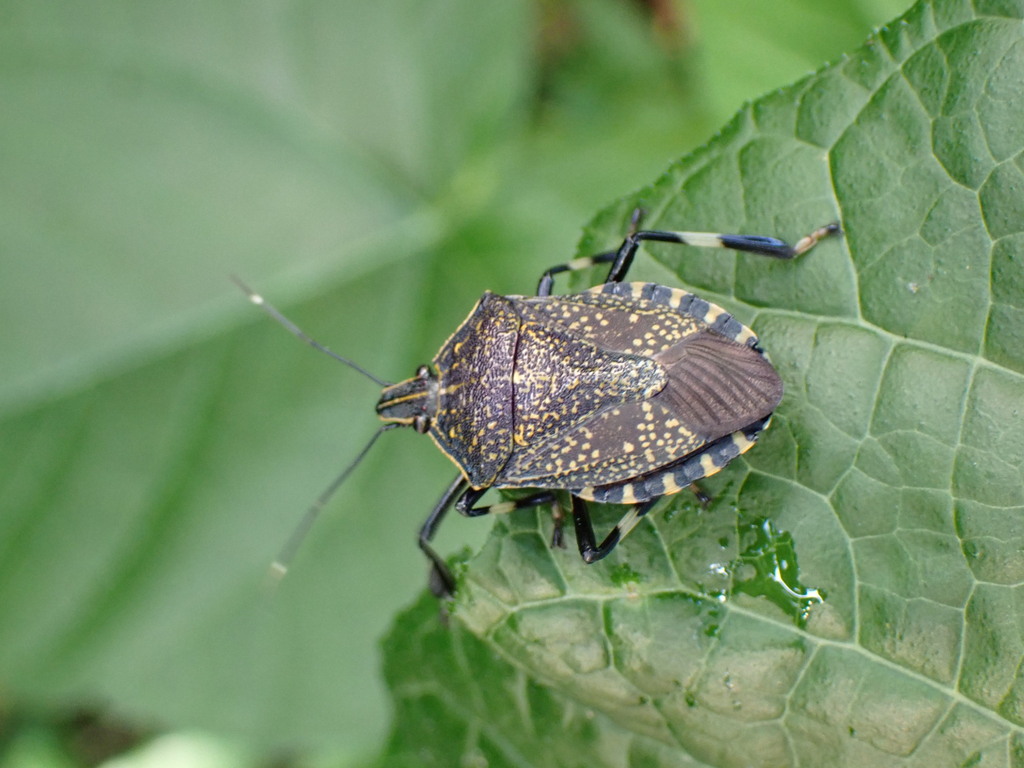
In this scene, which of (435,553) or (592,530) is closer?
(592,530)

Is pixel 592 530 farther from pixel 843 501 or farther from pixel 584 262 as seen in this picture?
pixel 584 262

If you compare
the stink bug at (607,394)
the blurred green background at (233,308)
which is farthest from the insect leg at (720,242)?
the blurred green background at (233,308)

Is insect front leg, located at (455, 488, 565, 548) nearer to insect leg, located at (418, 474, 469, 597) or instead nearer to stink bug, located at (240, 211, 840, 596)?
stink bug, located at (240, 211, 840, 596)

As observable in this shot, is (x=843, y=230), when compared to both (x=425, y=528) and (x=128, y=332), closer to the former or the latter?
(x=425, y=528)

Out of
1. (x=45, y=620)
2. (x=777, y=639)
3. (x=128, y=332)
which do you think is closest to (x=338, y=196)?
(x=128, y=332)

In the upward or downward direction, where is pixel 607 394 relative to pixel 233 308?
downward

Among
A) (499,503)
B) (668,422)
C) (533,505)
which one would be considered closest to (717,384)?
(668,422)

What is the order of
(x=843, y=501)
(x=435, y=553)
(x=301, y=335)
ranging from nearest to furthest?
(x=843, y=501), (x=435, y=553), (x=301, y=335)

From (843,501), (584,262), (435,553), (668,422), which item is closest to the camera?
(843,501)

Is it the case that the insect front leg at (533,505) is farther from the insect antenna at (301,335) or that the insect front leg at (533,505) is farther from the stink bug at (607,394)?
the insect antenna at (301,335)
